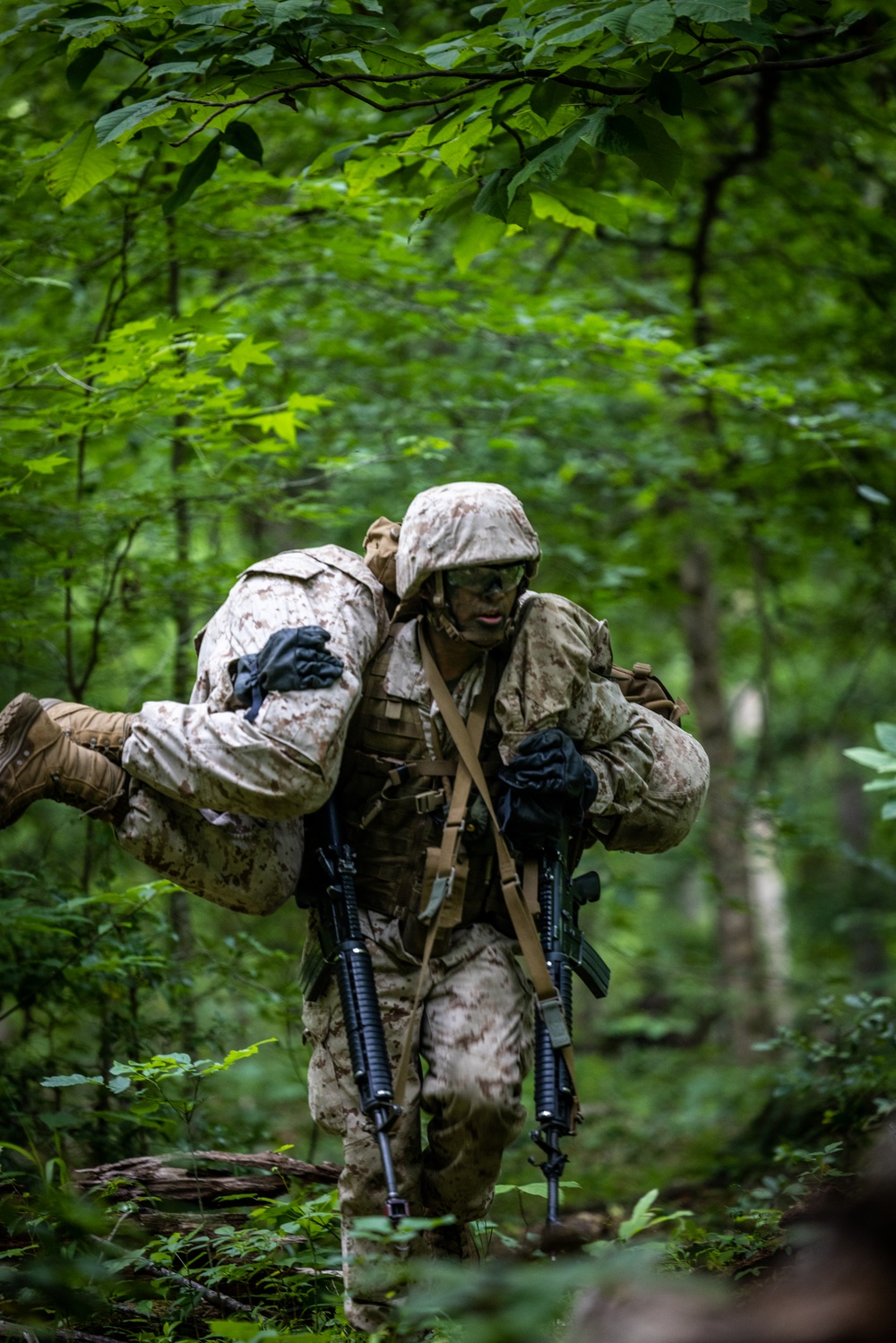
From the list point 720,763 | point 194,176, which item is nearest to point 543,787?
point 194,176

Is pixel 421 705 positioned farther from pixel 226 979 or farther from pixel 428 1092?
pixel 226 979

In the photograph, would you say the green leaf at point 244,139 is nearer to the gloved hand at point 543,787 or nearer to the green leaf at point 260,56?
the green leaf at point 260,56

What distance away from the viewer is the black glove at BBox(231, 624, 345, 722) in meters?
3.20

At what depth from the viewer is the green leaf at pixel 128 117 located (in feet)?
9.80

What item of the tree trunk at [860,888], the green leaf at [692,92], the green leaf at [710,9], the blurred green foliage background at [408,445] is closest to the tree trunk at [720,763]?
the blurred green foliage background at [408,445]

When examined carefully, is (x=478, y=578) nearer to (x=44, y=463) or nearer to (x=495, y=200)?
(x=495, y=200)

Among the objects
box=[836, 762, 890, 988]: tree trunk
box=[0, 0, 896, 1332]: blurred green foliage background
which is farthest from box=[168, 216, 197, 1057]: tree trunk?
box=[836, 762, 890, 988]: tree trunk

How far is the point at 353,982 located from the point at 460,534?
1.42 metres

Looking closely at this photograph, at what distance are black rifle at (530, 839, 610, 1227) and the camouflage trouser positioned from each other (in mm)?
133

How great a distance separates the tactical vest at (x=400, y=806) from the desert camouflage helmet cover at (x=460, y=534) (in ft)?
1.09

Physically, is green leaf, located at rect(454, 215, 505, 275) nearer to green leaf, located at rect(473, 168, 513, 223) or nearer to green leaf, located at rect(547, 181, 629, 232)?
green leaf, located at rect(547, 181, 629, 232)

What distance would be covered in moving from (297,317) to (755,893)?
10321 mm

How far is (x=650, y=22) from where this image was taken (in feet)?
8.59

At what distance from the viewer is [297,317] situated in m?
6.56
